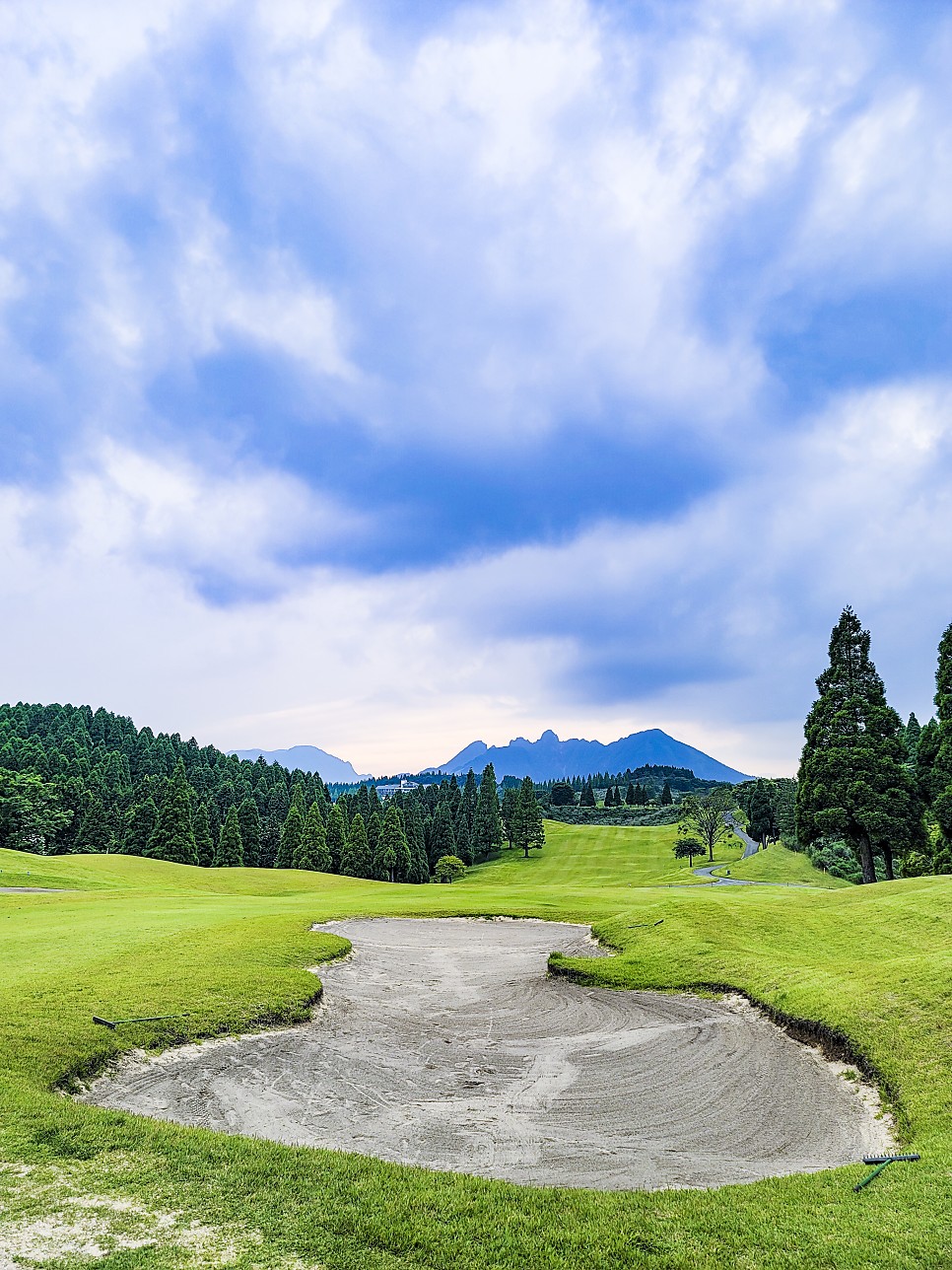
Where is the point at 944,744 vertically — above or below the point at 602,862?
above

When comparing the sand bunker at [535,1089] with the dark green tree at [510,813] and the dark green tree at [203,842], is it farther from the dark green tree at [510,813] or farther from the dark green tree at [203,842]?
the dark green tree at [510,813]

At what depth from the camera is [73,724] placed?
14412 centimetres

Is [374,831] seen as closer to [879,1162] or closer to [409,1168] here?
[409,1168]

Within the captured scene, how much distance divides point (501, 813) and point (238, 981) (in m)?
105

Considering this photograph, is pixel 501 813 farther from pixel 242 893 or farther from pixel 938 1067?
pixel 938 1067

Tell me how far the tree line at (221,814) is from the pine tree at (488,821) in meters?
0.17

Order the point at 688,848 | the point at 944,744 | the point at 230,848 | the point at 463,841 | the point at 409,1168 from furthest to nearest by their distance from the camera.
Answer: the point at 463,841 → the point at 688,848 → the point at 230,848 → the point at 944,744 → the point at 409,1168

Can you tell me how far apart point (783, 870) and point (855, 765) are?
27.4 metres

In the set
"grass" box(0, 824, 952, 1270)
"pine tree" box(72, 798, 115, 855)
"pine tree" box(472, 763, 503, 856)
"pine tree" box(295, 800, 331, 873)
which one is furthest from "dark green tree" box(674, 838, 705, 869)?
"pine tree" box(72, 798, 115, 855)

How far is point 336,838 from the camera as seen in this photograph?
269 feet

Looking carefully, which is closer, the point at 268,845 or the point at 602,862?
the point at 602,862

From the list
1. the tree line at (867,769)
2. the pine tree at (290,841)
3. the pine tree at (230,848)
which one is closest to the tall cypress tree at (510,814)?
the pine tree at (290,841)

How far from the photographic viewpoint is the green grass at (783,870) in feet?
183

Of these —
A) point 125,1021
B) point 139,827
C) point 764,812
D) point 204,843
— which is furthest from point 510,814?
point 125,1021
